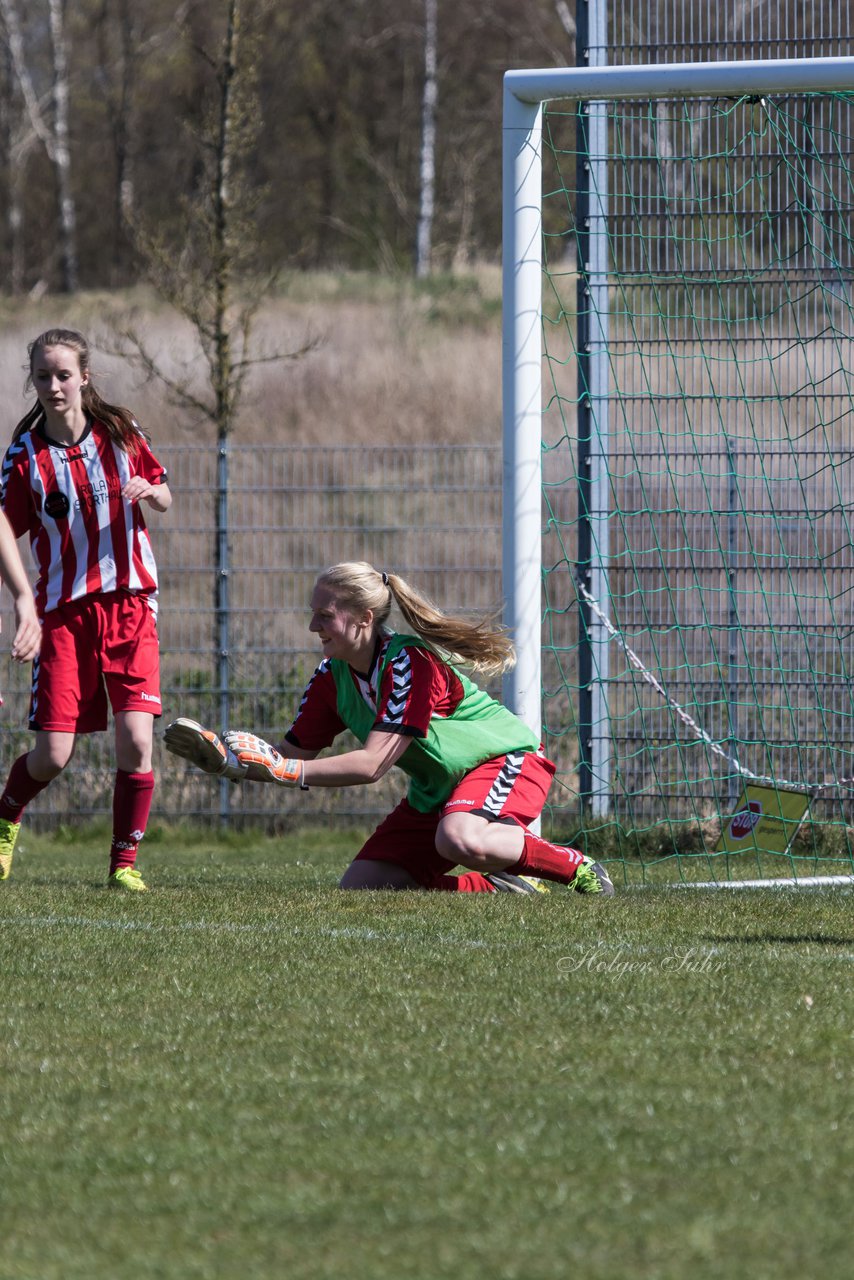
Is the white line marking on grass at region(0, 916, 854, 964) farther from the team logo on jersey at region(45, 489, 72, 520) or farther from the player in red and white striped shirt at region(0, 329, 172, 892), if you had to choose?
→ the team logo on jersey at region(45, 489, 72, 520)

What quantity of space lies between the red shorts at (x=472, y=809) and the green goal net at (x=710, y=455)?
1.50 metres

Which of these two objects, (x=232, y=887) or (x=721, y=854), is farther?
(x=721, y=854)

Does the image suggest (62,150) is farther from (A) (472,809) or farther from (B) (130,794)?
(A) (472,809)

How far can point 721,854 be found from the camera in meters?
6.86

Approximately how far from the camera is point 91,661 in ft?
19.1

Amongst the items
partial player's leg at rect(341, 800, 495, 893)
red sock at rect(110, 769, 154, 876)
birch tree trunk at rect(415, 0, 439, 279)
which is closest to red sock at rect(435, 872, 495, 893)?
partial player's leg at rect(341, 800, 495, 893)

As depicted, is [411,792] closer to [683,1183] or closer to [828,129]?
[683,1183]

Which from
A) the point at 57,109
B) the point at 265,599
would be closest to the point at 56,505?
the point at 265,599

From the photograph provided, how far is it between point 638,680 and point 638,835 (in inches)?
42.0

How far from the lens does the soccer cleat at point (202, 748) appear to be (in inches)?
190

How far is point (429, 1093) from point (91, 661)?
3026mm

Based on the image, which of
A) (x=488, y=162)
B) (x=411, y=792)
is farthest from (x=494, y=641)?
(x=488, y=162)

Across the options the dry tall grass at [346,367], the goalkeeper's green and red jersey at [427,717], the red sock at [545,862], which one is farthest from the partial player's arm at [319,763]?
the dry tall grass at [346,367]

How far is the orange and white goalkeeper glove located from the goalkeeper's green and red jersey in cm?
46
